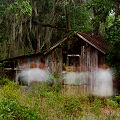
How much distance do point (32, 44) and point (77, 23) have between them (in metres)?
5.59

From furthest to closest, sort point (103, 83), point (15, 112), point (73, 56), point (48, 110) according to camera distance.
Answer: point (73, 56) < point (103, 83) < point (48, 110) < point (15, 112)

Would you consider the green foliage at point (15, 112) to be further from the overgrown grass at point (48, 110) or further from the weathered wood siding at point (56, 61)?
the weathered wood siding at point (56, 61)

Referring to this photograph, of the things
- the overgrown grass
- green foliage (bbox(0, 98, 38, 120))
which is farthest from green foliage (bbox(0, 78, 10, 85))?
→ green foliage (bbox(0, 98, 38, 120))

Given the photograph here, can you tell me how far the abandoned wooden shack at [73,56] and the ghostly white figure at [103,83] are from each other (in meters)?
0.50

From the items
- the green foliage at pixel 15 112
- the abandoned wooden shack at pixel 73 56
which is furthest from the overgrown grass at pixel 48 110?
the abandoned wooden shack at pixel 73 56

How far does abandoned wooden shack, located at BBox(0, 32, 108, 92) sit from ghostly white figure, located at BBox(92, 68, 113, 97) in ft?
1.65

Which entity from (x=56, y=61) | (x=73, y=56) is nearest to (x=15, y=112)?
(x=73, y=56)

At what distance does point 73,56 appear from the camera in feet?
45.4

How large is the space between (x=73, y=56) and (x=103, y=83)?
8.05 feet

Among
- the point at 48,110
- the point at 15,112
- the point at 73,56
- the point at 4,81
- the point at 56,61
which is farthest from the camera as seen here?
the point at 4,81

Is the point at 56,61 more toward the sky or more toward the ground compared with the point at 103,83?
more toward the sky

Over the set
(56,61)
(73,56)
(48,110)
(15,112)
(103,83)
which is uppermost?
(73,56)

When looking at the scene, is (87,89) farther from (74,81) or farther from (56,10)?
(56,10)

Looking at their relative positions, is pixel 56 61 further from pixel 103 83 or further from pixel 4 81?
pixel 4 81
